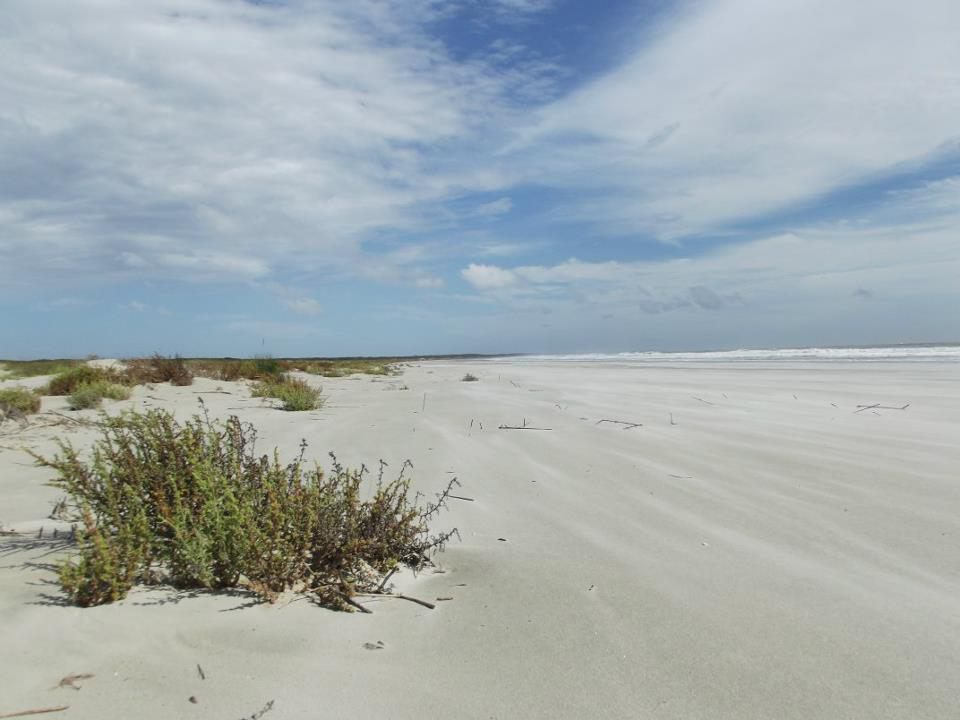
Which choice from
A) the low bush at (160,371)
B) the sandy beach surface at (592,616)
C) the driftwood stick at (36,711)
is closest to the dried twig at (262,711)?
the sandy beach surface at (592,616)

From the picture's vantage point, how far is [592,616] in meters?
2.36

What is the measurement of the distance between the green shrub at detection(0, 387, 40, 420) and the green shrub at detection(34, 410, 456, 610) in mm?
5335

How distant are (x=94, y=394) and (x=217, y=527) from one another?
8.01 meters

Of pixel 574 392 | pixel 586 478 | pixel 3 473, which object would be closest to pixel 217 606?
pixel 586 478

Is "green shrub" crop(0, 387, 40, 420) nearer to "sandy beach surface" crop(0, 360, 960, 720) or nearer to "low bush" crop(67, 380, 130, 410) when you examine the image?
"low bush" crop(67, 380, 130, 410)

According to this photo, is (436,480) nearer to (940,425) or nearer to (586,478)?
(586,478)

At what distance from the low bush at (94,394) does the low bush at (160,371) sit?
1941mm

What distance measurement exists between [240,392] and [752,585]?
11.2 m

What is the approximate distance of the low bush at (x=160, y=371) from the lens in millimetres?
12375

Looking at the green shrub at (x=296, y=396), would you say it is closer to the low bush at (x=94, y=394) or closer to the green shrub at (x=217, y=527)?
the low bush at (x=94, y=394)

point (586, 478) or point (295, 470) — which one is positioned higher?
point (295, 470)

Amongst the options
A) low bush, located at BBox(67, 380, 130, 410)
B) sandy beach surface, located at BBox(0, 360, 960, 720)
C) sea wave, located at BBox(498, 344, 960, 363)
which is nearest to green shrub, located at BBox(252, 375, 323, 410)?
low bush, located at BBox(67, 380, 130, 410)

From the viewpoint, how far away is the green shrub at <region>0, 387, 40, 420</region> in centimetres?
693

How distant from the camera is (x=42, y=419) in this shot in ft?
24.0
